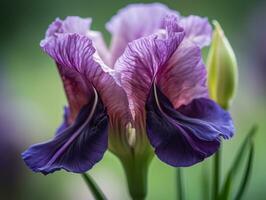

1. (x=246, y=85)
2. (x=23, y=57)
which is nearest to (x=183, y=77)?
(x=246, y=85)

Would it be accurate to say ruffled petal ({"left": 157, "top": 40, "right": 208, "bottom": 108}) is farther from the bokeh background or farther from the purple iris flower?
the bokeh background

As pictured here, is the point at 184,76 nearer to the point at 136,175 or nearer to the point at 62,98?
the point at 136,175

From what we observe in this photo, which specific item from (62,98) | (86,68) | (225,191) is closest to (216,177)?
(225,191)

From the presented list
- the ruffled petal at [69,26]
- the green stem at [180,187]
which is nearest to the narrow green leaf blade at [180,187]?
the green stem at [180,187]

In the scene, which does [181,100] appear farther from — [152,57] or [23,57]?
[23,57]

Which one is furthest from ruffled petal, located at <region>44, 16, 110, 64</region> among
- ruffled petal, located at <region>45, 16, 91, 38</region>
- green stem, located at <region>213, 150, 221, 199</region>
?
green stem, located at <region>213, 150, 221, 199</region>
